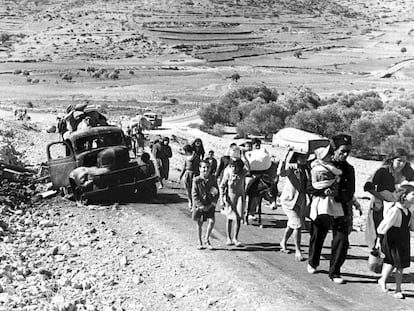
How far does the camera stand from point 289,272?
31.5 ft

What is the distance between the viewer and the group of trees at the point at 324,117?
29.4m

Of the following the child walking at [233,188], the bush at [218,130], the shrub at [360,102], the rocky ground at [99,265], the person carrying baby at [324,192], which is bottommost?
the bush at [218,130]

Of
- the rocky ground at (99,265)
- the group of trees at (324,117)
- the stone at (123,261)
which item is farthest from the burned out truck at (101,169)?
the group of trees at (324,117)

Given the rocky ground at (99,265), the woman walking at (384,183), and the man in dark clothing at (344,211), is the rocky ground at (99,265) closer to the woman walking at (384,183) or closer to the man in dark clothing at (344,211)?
the man in dark clothing at (344,211)

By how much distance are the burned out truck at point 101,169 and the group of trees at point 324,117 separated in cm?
1601

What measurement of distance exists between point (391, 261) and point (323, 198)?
1.25 metres

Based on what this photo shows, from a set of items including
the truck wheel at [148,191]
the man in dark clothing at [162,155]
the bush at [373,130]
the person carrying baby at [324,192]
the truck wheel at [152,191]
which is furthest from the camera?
the bush at [373,130]

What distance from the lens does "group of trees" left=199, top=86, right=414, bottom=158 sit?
96.3ft

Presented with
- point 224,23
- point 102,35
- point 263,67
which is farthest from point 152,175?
point 224,23

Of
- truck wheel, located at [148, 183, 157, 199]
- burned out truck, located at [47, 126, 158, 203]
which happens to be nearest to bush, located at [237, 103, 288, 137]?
burned out truck, located at [47, 126, 158, 203]

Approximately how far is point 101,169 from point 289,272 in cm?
635

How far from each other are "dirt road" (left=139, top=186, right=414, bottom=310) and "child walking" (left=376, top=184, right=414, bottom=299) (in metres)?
0.47

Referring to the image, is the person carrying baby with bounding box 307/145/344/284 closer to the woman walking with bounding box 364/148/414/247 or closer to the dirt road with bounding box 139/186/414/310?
the dirt road with bounding box 139/186/414/310

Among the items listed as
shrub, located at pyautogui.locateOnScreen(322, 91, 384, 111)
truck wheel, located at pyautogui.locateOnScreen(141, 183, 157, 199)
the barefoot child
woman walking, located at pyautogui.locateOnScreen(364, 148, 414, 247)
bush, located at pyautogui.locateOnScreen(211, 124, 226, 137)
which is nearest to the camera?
woman walking, located at pyautogui.locateOnScreen(364, 148, 414, 247)
